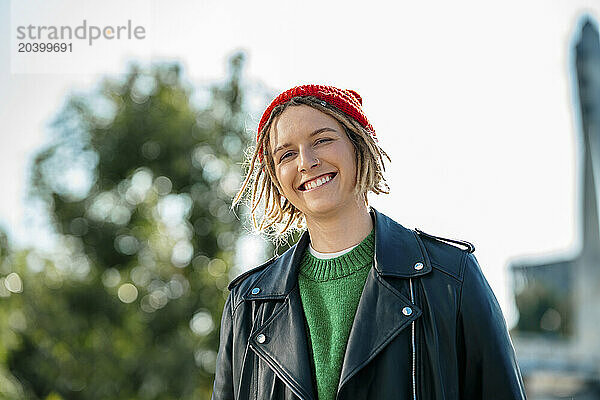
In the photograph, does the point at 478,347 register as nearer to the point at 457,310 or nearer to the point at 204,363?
the point at 457,310

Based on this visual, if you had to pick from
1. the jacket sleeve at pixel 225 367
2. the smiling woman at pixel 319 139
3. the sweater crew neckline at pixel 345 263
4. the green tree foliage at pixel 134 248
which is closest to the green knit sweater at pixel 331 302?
the sweater crew neckline at pixel 345 263

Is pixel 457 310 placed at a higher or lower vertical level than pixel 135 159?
lower

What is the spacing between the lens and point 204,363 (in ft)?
48.8

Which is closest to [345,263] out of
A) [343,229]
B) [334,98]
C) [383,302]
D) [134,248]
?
[343,229]

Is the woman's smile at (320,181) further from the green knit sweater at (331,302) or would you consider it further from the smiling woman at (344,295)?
the green knit sweater at (331,302)

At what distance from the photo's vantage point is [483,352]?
94.7 inches

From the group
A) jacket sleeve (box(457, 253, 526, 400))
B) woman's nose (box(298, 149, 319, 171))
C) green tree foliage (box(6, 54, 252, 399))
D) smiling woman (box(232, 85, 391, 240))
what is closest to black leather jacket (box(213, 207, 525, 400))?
jacket sleeve (box(457, 253, 526, 400))

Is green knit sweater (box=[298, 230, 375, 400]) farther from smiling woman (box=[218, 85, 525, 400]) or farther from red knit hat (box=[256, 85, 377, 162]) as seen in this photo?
red knit hat (box=[256, 85, 377, 162])

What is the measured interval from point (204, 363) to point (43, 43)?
6676 millimetres

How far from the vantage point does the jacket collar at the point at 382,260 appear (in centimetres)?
255

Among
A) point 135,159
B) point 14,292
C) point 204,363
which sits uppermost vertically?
point 135,159

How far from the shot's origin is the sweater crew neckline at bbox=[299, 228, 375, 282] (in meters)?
2.67

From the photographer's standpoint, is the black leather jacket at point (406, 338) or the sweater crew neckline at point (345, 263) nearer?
the black leather jacket at point (406, 338)

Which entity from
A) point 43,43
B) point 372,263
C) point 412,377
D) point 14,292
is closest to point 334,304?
point 372,263
